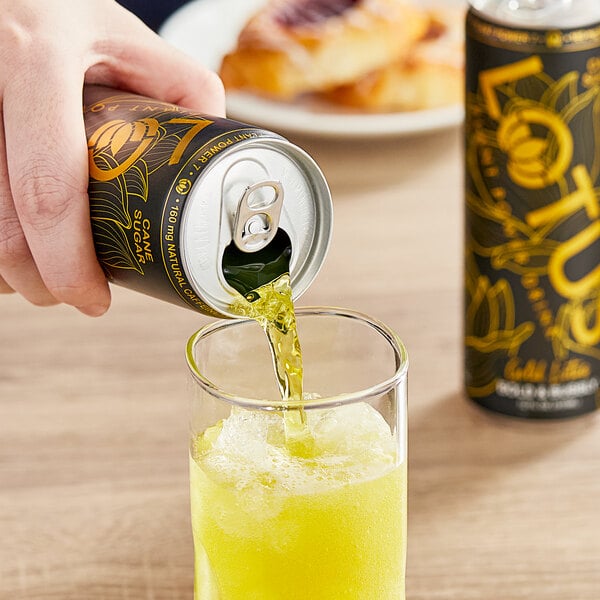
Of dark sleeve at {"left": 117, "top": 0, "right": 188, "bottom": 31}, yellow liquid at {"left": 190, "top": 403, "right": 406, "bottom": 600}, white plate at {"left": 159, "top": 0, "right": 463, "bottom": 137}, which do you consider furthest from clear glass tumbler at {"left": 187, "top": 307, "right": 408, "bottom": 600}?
dark sleeve at {"left": 117, "top": 0, "right": 188, "bottom": 31}

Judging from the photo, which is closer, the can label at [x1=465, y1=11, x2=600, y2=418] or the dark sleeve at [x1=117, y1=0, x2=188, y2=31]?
the can label at [x1=465, y1=11, x2=600, y2=418]

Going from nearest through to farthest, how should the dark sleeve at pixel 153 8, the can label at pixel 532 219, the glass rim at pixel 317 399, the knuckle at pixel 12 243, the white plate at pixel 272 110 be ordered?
1. the glass rim at pixel 317 399
2. the knuckle at pixel 12 243
3. the can label at pixel 532 219
4. the white plate at pixel 272 110
5. the dark sleeve at pixel 153 8

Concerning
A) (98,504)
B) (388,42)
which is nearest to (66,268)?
(98,504)

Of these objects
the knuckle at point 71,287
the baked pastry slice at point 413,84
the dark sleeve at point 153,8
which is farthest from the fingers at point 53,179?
the dark sleeve at point 153,8

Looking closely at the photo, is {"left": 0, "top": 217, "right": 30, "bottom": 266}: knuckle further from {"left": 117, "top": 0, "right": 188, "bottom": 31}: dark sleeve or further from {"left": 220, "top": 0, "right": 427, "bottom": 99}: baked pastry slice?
{"left": 117, "top": 0, "right": 188, "bottom": 31}: dark sleeve

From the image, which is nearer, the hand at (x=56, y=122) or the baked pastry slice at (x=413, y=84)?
the hand at (x=56, y=122)

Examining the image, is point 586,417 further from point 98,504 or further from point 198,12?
point 198,12

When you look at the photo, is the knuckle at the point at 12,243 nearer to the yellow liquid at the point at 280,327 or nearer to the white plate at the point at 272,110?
the yellow liquid at the point at 280,327

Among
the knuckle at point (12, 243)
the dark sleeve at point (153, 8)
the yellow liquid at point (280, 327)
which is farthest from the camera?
the dark sleeve at point (153, 8)

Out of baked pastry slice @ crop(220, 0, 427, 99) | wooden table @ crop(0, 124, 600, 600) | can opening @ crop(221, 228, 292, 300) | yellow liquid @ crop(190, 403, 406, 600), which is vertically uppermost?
can opening @ crop(221, 228, 292, 300)
